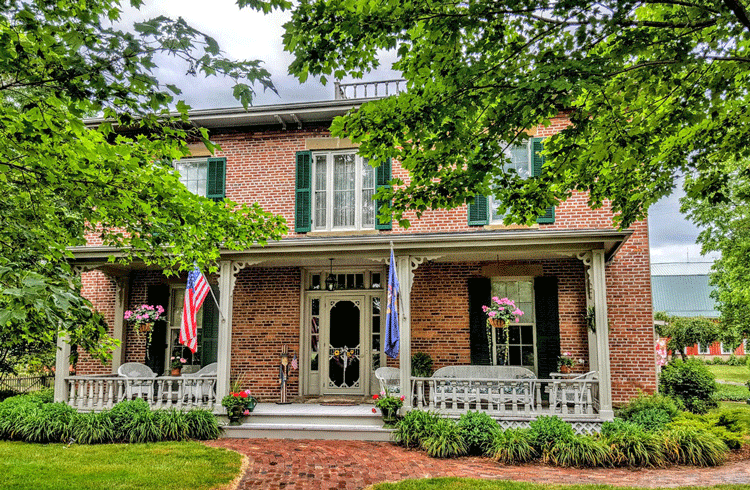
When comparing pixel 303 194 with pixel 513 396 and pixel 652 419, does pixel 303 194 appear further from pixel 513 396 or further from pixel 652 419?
pixel 652 419

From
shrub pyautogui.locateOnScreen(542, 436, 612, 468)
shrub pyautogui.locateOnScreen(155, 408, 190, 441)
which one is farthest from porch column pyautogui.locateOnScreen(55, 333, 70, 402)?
shrub pyautogui.locateOnScreen(542, 436, 612, 468)

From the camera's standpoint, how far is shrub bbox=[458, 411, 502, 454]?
9047mm

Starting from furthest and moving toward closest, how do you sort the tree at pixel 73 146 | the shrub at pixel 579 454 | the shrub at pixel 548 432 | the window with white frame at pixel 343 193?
1. the window with white frame at pixel 343 193
2. the shrub at pixel 548 432
3. the shrub at pixel 579 454
4. the tree at pixel 73 146

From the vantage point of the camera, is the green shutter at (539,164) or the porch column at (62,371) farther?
the green shutter at (539,164)

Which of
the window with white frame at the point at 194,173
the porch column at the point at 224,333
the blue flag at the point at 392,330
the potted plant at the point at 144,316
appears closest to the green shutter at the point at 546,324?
the blue flag at the point at 392,330

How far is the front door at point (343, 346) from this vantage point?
12.7 metres

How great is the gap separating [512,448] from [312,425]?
3668 mm

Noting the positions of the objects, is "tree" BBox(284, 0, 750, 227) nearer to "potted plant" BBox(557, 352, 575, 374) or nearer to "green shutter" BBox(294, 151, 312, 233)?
"potted plant" BBox(557, 352, 575, 374)

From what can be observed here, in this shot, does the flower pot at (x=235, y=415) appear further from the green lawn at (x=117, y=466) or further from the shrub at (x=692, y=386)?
the shrub at (x=692, y=386)

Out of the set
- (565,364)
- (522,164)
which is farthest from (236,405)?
(522,164)

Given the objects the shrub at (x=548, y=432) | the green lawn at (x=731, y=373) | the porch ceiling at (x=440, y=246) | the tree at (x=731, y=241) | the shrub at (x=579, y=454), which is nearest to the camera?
the shrub at (x=579, y=454)

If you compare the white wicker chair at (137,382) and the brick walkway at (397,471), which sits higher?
the white wicker chair at (137,382)

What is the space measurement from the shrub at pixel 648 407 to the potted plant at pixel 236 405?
688 centimetres

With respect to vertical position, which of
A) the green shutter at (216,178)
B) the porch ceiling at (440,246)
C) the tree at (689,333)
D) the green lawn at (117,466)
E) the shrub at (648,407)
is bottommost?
the green lawn at (117,466)
